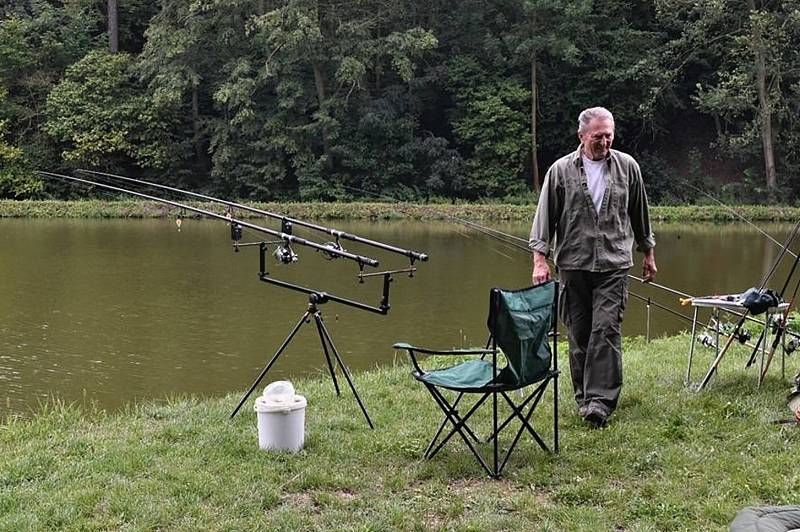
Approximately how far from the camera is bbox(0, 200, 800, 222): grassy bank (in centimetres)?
2000

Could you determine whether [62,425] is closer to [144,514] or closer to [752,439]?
[144,514]

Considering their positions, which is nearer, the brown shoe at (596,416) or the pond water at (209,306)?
the brown shoe at (596,416)

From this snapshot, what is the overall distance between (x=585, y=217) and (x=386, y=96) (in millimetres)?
21157

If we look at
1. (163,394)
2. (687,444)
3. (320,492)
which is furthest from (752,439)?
(163,394)

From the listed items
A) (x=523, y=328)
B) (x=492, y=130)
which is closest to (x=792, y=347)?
(x=523, y=328)

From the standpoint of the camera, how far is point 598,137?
3.85 meters

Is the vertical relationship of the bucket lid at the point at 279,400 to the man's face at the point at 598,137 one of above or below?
below

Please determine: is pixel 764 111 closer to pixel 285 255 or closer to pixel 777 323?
pixel 777 323

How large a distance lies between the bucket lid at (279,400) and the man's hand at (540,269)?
48.8 inches

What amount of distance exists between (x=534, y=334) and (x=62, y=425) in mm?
2523

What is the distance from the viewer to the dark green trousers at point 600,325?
3902 mm

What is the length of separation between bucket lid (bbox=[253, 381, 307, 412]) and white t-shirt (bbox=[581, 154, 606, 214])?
5.40ft

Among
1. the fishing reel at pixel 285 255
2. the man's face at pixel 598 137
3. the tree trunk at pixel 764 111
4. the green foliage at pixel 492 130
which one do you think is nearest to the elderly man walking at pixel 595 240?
the man's face at pixel 598 137

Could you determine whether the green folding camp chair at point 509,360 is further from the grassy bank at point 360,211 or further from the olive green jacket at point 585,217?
the grassy bank at point 360,211
